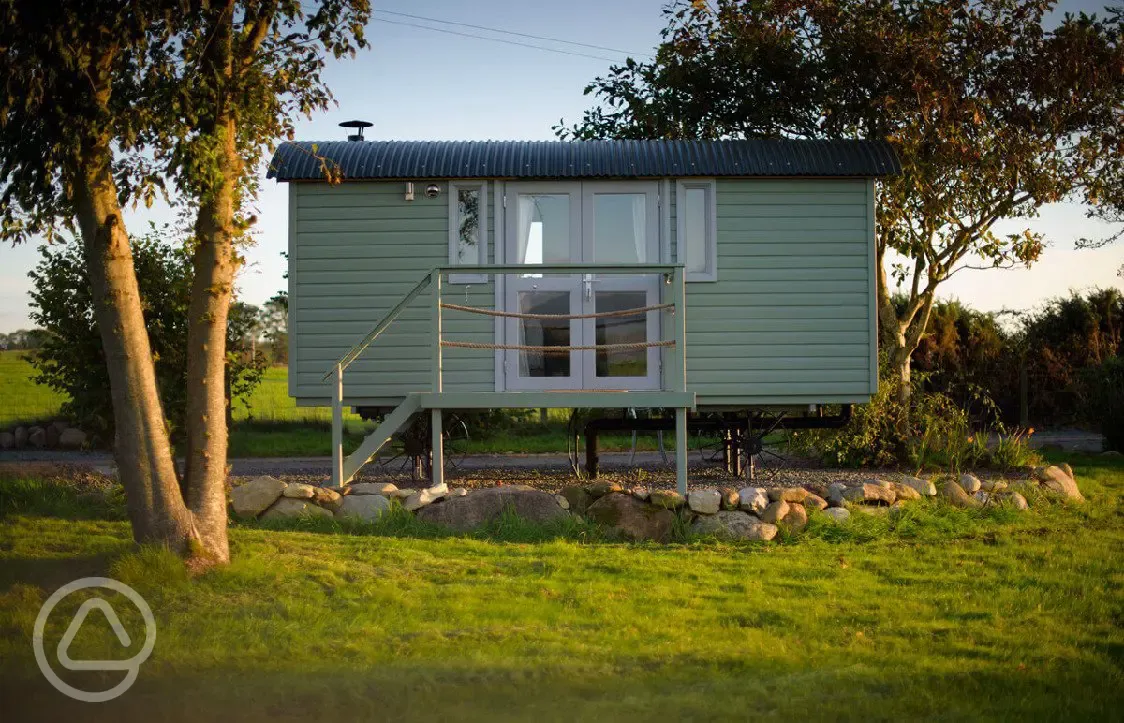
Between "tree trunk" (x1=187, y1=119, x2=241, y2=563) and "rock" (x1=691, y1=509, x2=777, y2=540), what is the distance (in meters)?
3.86

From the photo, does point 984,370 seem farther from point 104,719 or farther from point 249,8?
point 104,719

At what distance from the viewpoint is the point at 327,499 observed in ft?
29.2

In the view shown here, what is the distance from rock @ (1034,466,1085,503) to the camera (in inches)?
408

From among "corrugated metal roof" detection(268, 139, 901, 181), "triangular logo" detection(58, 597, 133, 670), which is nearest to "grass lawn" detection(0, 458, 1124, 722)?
"triangular logo" detection(58, 597, 133, 670)

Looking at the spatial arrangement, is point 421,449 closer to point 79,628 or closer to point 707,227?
point 707,227

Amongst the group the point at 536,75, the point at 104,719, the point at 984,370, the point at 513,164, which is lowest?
the point at 104,719

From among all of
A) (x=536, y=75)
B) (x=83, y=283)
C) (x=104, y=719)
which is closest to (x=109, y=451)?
(x=83, y=283)

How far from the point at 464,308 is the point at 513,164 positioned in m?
1.85

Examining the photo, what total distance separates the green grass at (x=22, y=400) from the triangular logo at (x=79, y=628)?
13.3m

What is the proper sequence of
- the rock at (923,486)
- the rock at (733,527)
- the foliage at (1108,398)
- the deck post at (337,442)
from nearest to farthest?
the rock at (733,527) → the deck post at (337,442) → the rock at (923,486) → the foliage at (1108,398)

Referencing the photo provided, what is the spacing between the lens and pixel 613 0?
14344 millimetres

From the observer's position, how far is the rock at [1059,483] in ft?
34.0

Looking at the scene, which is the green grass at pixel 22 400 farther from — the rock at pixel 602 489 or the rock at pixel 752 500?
the rock at pixel 752 500

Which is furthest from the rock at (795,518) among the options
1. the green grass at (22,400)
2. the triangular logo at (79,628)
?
the green grass at (22,400)
